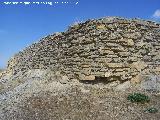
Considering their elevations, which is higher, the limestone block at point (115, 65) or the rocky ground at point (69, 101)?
the limestone block at point (115, 65)

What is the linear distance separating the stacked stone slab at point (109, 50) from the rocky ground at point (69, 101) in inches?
20.5

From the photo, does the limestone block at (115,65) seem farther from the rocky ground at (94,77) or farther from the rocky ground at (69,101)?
the rocky ground at (69,101)

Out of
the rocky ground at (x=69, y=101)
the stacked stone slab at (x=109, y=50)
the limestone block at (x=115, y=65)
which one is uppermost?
the stacked stone slab at (x=109, y=50)

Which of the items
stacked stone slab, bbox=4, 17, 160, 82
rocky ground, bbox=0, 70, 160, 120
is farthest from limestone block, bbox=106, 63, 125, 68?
rocky ground, bbox=0, 70, 160, 120

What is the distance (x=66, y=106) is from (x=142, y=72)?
374cm

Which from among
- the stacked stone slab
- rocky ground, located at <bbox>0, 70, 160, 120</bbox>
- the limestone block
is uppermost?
the stacked stone slab

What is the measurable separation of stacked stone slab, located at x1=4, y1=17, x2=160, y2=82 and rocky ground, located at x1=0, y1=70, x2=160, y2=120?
20.5 inches

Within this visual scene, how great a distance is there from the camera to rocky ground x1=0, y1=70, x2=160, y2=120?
1358 centimetres

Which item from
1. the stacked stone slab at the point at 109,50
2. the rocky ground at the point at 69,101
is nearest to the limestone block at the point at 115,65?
the stacked stone slab at the point at 109,50

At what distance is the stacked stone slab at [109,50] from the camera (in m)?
15.6

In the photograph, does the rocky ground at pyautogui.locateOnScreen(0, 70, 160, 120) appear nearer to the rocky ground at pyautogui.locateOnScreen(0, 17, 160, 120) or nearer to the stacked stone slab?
the rocky ground at pyautogui.locateOnScreen(0, 17, 160, 120)

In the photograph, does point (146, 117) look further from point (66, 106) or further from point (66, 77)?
point (66, 77)

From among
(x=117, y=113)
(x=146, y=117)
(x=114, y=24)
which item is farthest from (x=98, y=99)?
(x=114, y=24)

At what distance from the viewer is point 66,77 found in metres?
16.2
